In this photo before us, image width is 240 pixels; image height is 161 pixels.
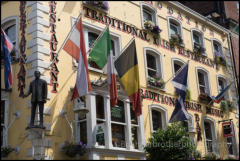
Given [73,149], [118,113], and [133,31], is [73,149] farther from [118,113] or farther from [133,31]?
[133,31]

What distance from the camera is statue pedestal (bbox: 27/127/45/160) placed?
13891 millimetres

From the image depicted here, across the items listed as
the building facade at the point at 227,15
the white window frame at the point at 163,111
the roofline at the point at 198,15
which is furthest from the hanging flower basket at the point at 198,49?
the white window frame at the point at 163,111

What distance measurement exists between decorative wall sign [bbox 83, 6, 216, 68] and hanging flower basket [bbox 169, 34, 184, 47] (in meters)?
0.23

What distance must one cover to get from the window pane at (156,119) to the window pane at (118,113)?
2537 mm

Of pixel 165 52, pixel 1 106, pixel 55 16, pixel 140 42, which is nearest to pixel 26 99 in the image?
pixel 1 106

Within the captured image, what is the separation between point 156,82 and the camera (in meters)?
19.5

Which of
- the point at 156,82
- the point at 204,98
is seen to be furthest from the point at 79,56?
the point at 204,98

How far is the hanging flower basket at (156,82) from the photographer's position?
19258 millimetres

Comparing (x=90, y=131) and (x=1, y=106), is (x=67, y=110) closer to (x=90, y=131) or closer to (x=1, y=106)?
(x=90, y=131)

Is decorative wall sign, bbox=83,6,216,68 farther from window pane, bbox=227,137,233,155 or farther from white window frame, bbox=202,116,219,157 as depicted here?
window pane, bbox=227,137,233,155

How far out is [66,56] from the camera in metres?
16.0

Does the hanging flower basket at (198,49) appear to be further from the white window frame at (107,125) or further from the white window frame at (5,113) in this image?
the white window frame at (5,113)

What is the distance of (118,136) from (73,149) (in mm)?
2572

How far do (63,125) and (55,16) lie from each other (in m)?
4.42
